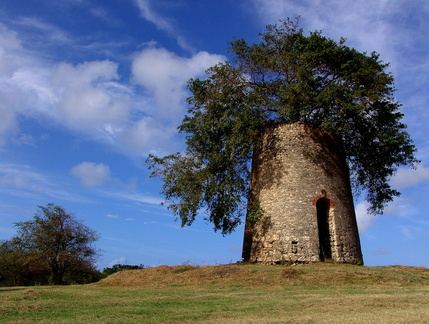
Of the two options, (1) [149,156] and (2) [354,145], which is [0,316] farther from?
(2) [354,145]

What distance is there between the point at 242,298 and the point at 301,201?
8.77 metres

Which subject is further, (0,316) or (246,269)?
(246,269)

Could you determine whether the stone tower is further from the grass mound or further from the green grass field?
the green grass field

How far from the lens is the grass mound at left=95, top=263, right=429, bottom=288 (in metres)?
15.7

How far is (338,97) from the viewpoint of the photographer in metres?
20.7

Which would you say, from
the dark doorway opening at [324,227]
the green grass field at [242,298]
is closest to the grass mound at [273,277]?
the green grass field at [242,298]

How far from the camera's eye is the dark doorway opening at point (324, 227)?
20547 mm

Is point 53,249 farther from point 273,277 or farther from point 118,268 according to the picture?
point 273,277

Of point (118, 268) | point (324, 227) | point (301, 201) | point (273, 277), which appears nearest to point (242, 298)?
point (273, 277)

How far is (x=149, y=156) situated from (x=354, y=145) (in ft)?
36.8

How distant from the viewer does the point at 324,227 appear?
21141 millimetres

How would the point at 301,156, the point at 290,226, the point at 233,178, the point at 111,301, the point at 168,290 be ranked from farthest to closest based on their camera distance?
the point at 233,178
the point at 301,156
the point at 290,226
the point at 168,290
the point at 111,301

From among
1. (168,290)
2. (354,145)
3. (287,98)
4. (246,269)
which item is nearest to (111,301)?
(168,290)

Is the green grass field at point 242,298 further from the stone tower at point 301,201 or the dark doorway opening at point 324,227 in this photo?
the dark doorway opening at point 324,227
